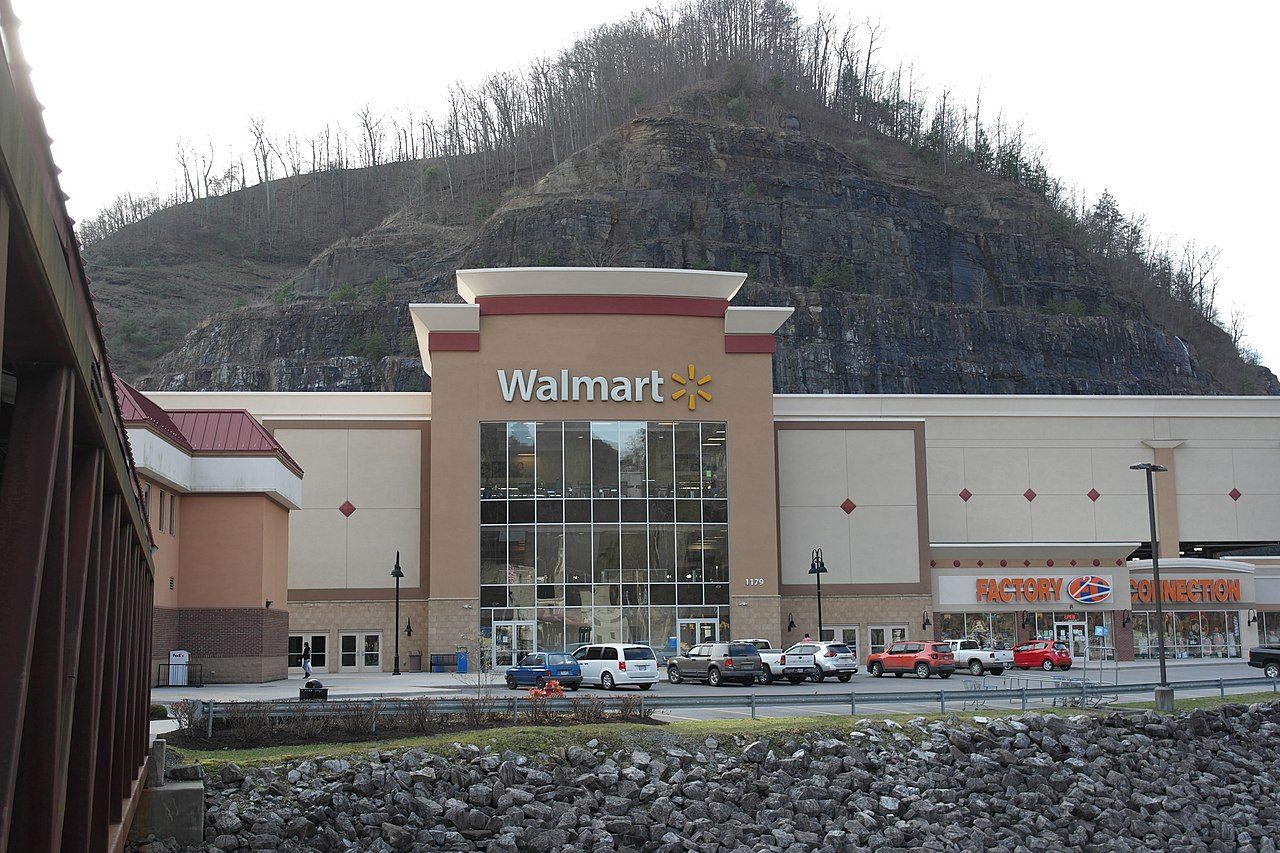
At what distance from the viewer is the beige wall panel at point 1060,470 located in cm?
6469

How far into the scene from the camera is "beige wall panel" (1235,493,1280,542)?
2648 inches

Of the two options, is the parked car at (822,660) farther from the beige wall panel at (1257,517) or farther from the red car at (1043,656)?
the beige wall panel at (1257,517)

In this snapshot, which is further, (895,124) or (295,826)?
(895,124)

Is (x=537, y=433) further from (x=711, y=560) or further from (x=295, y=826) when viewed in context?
(x=295, y=826)

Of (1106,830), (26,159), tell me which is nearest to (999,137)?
(1106,830)

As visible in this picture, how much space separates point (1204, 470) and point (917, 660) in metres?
27.2

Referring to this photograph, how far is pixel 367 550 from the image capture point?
57.7 metres

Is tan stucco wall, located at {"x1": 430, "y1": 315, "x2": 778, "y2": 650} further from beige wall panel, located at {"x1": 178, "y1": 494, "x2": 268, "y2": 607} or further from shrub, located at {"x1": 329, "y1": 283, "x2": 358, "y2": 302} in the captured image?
shrub, located at {"x1": 329, "y1": 283, "x2": 358, "y2": 302}

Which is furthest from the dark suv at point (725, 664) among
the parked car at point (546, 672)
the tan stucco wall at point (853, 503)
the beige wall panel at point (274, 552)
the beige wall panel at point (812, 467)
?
the beige wall panel at point (812, 467)

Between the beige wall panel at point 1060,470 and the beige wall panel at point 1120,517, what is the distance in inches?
50.7

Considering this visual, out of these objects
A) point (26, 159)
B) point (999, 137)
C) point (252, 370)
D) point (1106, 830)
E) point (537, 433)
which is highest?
point (999, 137)

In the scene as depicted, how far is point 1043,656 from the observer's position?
5300 centimetres

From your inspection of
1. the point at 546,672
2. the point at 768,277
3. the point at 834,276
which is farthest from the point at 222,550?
the point at 834,276

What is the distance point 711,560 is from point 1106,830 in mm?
34216
